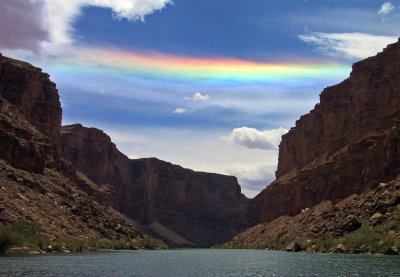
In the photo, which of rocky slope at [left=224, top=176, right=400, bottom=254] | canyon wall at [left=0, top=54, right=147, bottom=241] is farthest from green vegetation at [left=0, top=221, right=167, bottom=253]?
rocky slope at [left=224, top=176, right=400, bottom=254]

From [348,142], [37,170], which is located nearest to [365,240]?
[37,170]

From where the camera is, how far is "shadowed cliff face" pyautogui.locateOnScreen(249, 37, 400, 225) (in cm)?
10731

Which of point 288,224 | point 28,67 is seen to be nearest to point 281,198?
point 288,224

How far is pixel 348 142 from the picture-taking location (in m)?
134

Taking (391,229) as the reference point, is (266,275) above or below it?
below

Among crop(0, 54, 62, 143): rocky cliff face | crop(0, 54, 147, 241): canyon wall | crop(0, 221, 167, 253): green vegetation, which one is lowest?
crop(0, 221, 167, 253): green vegetation

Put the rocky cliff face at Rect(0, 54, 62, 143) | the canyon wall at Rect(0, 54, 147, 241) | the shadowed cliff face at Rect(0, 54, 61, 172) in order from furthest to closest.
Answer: the rocky cliff face at Rect(0, 54, 62, 143) < the shadowed cliff face at Rect(0, 54, 61, 172) < the canyon wall at Rect(0, 54, 147, 241)

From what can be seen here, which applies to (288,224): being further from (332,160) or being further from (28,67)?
(28,67)

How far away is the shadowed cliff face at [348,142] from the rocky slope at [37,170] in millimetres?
45838

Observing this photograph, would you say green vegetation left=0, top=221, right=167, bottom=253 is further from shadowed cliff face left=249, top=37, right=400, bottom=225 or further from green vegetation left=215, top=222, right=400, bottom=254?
shadowed cliff face left=249, top=37, right=400, bottom=225

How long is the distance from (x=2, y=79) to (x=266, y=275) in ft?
301

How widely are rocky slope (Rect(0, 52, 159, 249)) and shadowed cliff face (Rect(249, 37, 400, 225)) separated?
45.8 meters

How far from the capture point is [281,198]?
501 ft

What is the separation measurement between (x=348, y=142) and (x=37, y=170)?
2941 inches
